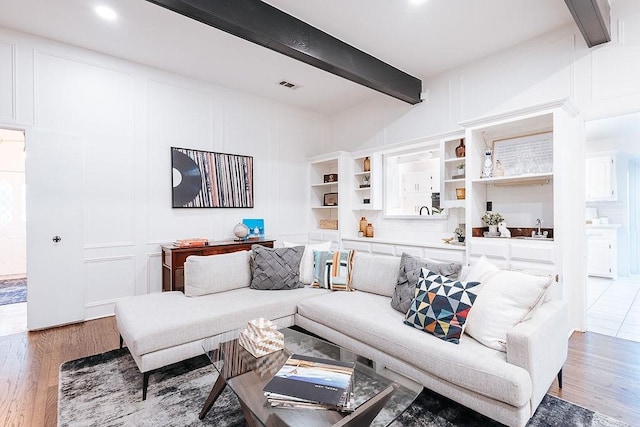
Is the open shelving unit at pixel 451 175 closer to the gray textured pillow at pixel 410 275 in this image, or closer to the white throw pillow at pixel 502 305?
the gray textured pillow at pixel 410 275

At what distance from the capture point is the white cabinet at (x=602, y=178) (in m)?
5.76

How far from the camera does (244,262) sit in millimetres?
3279

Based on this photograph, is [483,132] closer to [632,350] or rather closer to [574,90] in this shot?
[574,90]

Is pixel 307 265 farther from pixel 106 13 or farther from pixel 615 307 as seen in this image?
pixel 615 307

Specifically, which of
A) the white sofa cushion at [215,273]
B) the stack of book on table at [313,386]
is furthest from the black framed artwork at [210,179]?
the stack of book on table at [313,386]

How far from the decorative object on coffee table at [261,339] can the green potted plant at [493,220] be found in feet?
9.00

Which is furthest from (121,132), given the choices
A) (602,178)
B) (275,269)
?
(602,178)

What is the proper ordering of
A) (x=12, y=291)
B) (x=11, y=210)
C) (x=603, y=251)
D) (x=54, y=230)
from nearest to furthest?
1. (x=54, y=230)
2. (x=12, y=291)
3. (x=603, y=251)
4. (x=11, y=210)

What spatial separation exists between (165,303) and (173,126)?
99.1 inches

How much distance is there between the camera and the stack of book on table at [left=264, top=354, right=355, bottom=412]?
1.37m

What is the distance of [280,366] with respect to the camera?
5.65 ft

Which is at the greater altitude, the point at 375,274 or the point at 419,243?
the point at 419,243

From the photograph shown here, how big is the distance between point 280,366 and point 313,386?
327 millimetres

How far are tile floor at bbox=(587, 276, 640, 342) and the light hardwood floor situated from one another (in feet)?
0.96
